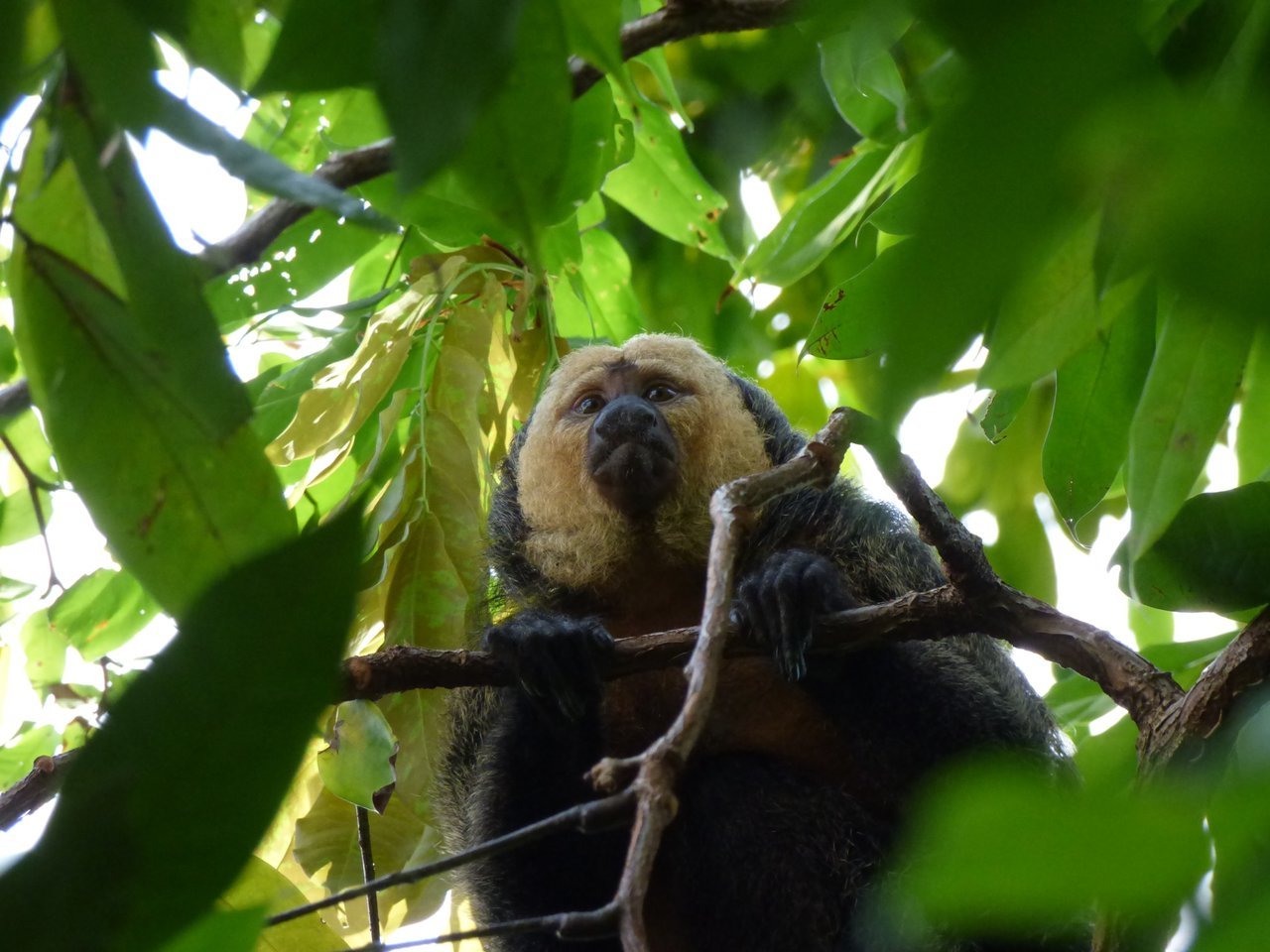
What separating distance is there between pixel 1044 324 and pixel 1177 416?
0.27 meters

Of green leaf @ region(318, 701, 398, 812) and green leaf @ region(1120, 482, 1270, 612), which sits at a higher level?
green leaf @ region(1120, 482, 1270, 612)

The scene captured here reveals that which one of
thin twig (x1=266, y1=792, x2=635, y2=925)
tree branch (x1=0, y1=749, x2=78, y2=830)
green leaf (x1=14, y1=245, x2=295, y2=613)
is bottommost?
tree branch (x1=0, y1=749, x2=78, y2=830)

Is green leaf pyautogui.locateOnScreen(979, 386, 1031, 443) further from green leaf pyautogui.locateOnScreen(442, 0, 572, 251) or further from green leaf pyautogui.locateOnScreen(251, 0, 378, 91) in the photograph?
green leaf pyautogui.locateOnScreen(251, 0, 378, 91)

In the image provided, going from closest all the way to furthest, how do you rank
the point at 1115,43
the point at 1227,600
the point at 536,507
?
the point at 1115,43 → the point at 1227,600 → the point at 536,507

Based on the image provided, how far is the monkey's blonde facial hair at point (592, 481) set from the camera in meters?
3.37

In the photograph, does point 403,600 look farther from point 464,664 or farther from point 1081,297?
point 1081,297

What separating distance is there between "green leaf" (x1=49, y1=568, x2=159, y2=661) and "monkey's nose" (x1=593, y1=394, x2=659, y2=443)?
113 cm

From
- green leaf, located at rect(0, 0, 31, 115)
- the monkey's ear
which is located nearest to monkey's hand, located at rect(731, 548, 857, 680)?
the monkey's ear

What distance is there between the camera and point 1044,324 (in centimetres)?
136

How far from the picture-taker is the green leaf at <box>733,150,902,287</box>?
2715 millimetres

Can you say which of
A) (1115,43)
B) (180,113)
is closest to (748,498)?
(180,113)

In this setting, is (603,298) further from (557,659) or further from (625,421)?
(557,659)

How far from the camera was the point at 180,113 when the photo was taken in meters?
0.91

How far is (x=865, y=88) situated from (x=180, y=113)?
4.61 feet
